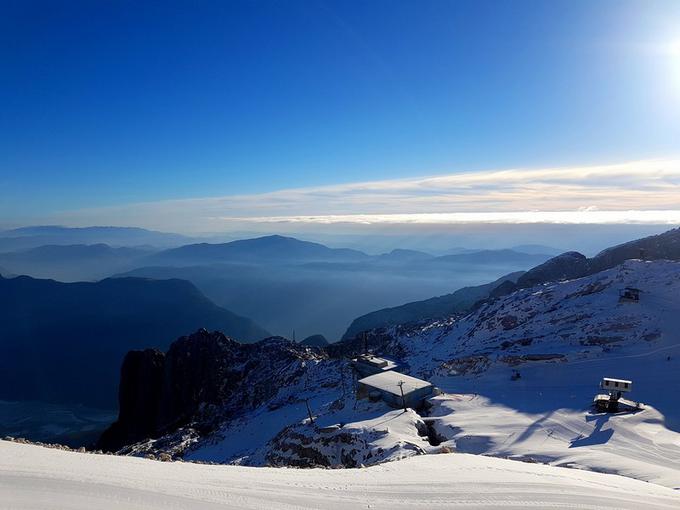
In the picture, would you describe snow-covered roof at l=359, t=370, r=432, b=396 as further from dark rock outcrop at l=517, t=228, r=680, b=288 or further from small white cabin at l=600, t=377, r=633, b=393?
dark rock outcrop at l=517, t=228, r=680, b=288

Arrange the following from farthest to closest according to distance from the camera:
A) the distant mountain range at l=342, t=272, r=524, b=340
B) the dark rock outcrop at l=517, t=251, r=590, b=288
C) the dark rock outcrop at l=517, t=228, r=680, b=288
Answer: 1. the distant mountain range at l=342, t=272, r=524, b=340
2. the dark rock outcrop at l=517, t=251, r=590, b=288
3. the dark rock outcrop at l=517, t=228, r=680, b=288

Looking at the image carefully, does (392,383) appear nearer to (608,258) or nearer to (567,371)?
(567,371)

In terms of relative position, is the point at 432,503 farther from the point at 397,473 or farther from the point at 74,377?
the point at 74,377

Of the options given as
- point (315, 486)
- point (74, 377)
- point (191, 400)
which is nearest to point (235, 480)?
point (315, 486)

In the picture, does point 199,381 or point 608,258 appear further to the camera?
point 608,258

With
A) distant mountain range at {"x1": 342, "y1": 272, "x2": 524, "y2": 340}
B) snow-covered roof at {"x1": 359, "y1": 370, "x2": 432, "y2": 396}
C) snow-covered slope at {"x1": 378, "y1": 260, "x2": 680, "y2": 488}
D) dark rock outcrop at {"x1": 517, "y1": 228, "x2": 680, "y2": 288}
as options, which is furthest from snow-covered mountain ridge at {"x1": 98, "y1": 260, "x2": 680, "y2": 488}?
distant mountain range at {"x1": 342, "y1": 272, "x2": 524, "y2": 340}

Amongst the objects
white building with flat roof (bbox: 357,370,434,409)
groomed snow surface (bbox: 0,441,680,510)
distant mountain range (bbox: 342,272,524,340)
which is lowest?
distant mountain range (bbox: 342,272,524,340)

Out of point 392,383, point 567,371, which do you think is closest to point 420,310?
point 567,371

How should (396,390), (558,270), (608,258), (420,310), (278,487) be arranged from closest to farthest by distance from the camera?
(278,487) → (396,390) → (608,258) → (558,270) → (420,310)
